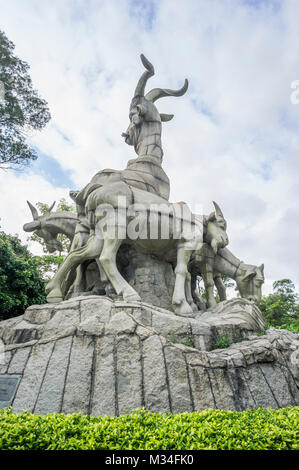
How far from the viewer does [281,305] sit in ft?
78.9

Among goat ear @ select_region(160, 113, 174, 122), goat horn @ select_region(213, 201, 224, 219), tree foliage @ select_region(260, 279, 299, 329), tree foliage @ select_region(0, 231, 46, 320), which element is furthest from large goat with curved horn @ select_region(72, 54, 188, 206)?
tree foliage @ select_region(260, 279, 299, 329)

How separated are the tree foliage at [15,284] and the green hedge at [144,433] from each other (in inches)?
335

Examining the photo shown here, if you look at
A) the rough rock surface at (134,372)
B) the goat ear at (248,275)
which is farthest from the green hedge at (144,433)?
the goat ear at (248,275)

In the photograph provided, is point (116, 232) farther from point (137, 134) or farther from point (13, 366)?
point (137, 134)

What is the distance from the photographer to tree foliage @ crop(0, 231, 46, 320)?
1063 centimetres

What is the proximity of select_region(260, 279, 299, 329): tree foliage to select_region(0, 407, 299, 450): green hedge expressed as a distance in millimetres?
21223

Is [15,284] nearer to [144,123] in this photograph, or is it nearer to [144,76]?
[144,123]


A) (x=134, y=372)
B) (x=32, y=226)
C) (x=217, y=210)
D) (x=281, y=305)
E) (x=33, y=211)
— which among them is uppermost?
(x=281, y=305)

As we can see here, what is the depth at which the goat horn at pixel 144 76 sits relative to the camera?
9188 mm

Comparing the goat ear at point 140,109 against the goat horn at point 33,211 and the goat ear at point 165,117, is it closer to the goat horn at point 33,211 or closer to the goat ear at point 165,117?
the goat ear at point 165,117

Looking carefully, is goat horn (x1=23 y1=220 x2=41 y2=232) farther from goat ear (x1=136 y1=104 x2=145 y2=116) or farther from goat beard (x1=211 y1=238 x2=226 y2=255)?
goat beard (x1=211 y1=238 x2=226 y2=255)

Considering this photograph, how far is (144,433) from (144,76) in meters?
8.81

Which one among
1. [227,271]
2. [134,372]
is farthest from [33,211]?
[134,372]
